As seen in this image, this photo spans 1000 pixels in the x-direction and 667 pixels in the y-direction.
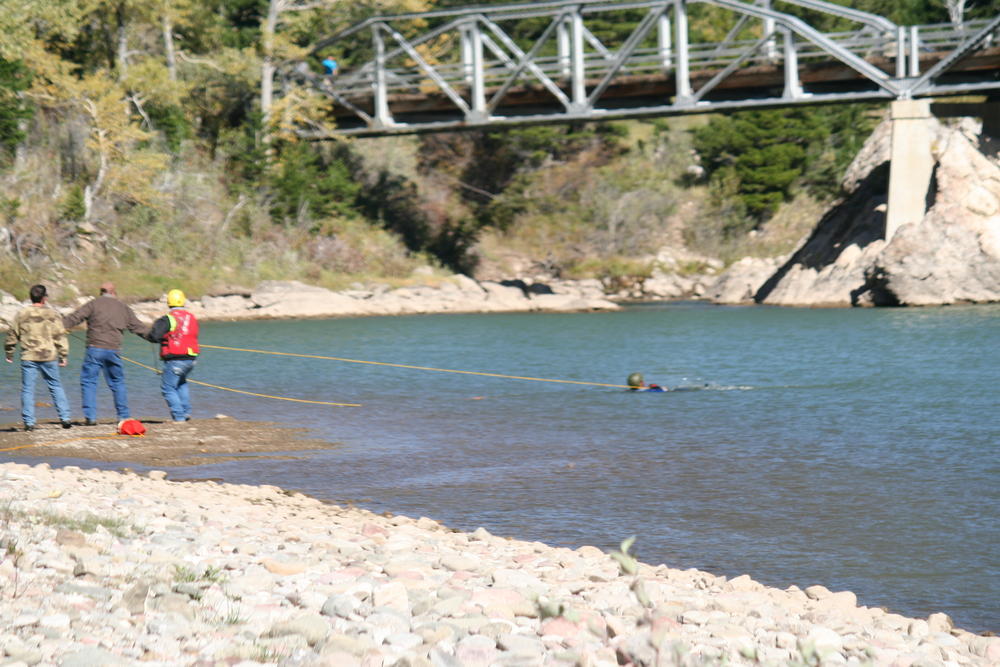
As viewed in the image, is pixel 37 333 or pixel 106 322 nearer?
pixel 37 333

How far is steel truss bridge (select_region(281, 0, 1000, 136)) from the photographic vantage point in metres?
48.0

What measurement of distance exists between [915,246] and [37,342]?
37154 millimetres

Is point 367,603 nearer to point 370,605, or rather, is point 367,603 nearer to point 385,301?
point 370,605

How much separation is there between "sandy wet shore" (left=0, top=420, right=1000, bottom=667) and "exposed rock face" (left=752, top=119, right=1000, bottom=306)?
130 feet

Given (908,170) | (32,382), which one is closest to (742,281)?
(908,170)

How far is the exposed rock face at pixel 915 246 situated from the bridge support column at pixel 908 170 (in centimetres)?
62

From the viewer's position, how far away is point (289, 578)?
7805mm

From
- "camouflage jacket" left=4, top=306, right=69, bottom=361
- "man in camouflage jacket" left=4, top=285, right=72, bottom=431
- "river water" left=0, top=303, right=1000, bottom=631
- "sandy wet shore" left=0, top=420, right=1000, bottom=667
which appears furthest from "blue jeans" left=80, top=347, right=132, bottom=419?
"sandy wet shore" left=0, top=420, right=1000, bottom=667

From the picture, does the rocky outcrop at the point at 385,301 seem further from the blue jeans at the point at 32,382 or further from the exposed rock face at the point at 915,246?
the blue jeans at the point at 32,382

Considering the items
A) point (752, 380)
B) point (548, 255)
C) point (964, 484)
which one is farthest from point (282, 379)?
point (548, 255)

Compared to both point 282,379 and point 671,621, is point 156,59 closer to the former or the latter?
point 282,379

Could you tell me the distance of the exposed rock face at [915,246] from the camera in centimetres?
4678

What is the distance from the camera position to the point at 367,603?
718 centimetres

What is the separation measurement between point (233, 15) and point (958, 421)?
156 ft
